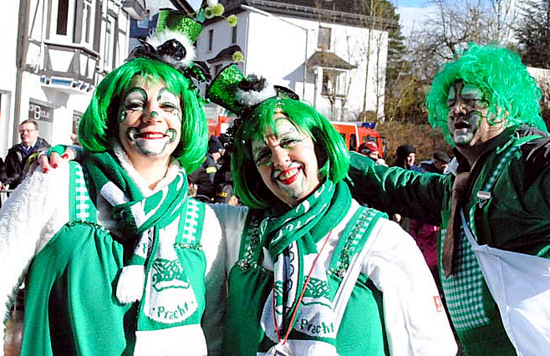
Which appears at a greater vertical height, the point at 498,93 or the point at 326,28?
the point at 326,28

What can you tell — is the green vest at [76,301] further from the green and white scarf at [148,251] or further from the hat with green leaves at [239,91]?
the hat with green leaves at [239,91]

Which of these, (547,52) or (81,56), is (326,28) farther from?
(81,56)

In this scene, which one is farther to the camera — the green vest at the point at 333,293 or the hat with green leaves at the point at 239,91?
the hat with green leaves at the point at 239,91

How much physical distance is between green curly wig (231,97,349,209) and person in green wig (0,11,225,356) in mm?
169

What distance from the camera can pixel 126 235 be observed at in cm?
258

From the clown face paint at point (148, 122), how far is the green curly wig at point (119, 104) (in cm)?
3

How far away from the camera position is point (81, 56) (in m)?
17.0

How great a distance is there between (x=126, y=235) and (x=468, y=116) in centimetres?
161

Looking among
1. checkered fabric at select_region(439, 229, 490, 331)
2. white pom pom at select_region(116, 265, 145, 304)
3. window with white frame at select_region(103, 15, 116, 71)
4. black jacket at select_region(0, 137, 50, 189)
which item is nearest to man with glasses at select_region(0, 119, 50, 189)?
black jacket at select_region(0, 137, 50, 189)

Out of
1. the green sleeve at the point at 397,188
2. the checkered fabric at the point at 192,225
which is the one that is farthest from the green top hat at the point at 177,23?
the green sleeve at the point at 397,188

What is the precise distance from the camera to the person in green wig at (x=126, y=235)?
2471mm

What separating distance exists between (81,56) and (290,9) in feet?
80.1

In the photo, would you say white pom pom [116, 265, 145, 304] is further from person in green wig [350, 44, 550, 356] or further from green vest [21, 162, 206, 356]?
person in green wig [350, 44, 550, 356]

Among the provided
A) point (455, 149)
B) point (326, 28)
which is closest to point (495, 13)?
point (326, 28)
